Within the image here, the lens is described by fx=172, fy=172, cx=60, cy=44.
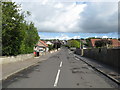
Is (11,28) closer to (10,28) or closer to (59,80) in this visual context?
(10,28)

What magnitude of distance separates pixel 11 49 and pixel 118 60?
40.1ft

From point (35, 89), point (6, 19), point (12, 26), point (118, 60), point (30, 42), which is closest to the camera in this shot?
point (35, 89)

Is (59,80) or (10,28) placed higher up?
(10,28)

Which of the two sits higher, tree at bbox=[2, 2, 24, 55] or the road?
tree at bbox=[2, 2, 24, 55]

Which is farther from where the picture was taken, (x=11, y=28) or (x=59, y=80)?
(x=11, y=28)

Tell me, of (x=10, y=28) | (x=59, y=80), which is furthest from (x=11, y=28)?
(x=59, y=80)

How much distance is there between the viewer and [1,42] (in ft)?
60.5

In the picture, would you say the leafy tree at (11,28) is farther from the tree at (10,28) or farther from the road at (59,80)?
the road at (59,80)

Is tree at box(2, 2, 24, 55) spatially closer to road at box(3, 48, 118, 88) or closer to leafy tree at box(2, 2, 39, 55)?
leafy tree at box(2, 2, 39, 55)

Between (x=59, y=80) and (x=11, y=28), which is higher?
(x=11, y=28)

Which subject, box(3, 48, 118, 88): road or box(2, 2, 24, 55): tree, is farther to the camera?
box(2, 2, 24, 55): tree

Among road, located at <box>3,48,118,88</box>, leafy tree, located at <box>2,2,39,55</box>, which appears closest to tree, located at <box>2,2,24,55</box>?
leafy tree, located at <box>2,2,39,55</box>

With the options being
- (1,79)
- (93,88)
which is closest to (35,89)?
(93,88)

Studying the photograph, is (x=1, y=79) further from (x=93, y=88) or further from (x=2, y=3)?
(x=2, y=3)
